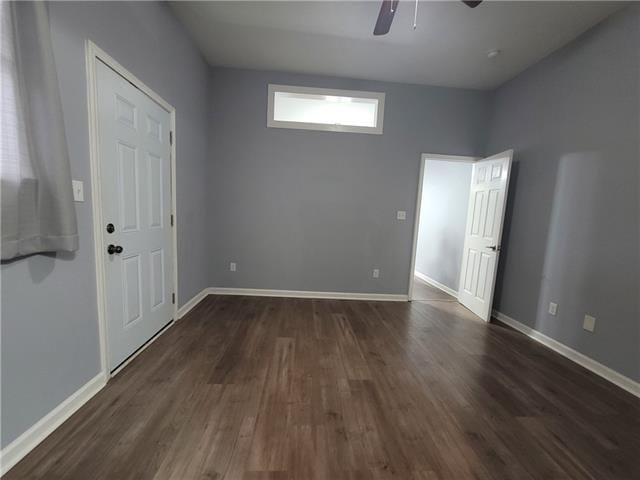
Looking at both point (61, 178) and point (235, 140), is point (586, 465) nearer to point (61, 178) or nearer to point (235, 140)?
point (61, 178)

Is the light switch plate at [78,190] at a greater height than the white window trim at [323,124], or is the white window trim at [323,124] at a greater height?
the white window trim at [323,124]

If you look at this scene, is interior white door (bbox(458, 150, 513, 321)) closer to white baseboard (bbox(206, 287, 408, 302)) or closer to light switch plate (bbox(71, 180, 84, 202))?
white baseboard (bbox(206, 287, 408, 302))

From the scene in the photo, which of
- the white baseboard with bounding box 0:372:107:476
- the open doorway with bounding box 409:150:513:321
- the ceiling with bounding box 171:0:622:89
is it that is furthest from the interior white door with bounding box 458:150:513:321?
the white baseboard with bounding box 0:372:107:476

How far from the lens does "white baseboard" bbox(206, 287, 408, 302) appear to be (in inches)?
142

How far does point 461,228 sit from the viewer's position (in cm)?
411

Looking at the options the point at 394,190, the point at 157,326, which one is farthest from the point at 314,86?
the point at 157,326

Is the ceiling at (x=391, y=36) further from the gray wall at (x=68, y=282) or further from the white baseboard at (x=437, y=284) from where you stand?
the white baseboard at (x=437, y=284)

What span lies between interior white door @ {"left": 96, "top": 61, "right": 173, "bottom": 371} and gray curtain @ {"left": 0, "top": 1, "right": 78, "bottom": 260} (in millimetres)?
405

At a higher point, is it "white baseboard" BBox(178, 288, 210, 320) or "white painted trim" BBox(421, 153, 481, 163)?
"white painted trim" BBox(421, 153, 481, 163)

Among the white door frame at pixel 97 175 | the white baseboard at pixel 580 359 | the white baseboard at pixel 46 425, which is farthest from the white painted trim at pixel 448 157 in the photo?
the white baseboard at pixel 46 425

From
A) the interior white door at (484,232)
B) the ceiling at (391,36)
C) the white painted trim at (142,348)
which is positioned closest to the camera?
the white painted trim at (142,348)

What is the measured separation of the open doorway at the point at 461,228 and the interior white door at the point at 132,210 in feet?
10.2

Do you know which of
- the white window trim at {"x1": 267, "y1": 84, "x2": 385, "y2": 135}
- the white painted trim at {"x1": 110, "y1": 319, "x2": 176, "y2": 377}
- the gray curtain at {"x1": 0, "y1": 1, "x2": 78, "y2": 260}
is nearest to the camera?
the gray curtain at {"x1": 0, "y1": 1, "x2": 78, "y2": 260}

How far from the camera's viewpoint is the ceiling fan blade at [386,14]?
1.64m
